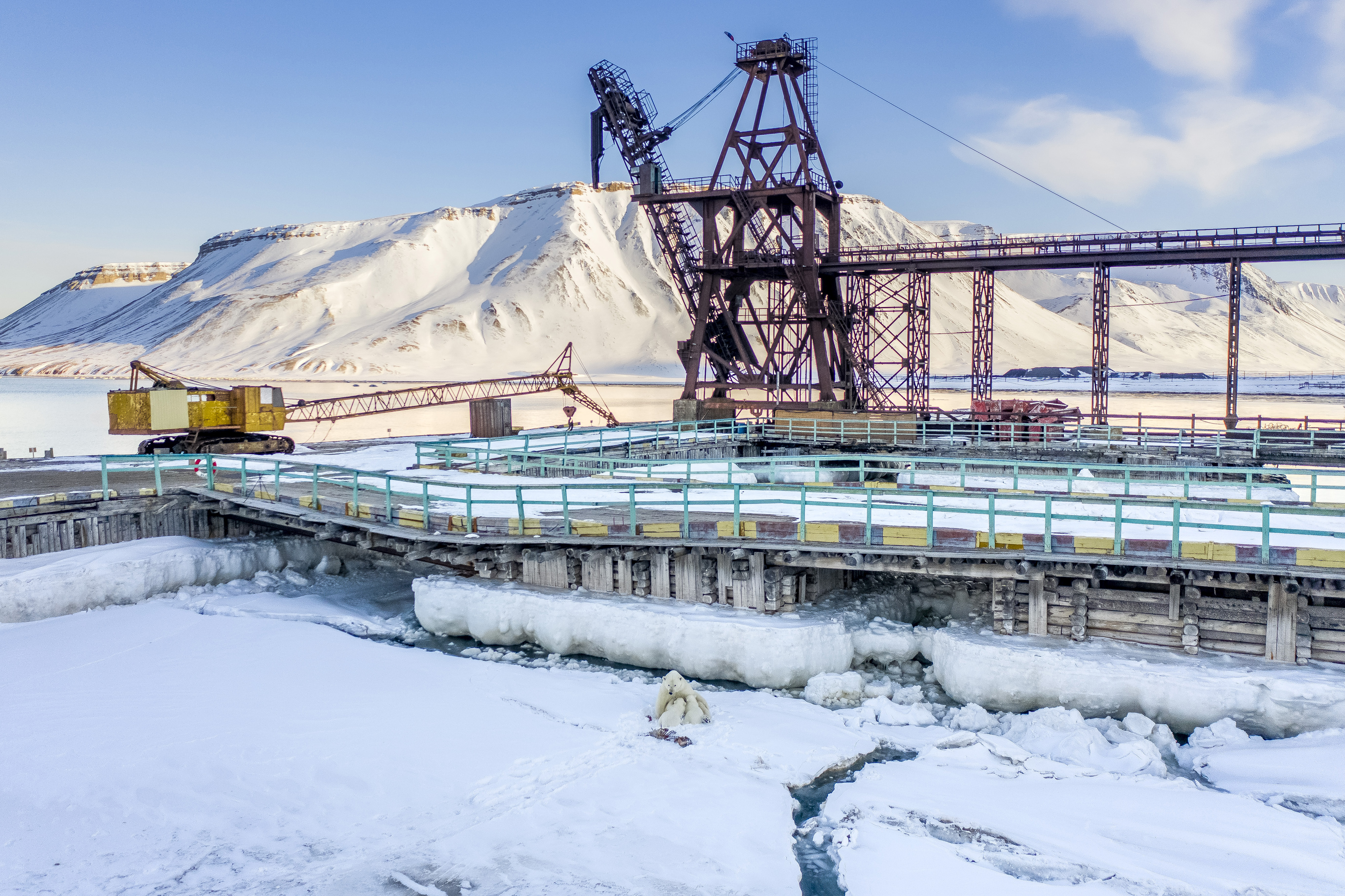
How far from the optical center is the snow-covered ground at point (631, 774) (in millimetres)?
10203

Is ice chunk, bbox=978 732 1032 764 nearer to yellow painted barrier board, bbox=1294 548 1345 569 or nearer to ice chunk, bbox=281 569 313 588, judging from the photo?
yellow painted barrier board, bbox=1294 548 1345 569

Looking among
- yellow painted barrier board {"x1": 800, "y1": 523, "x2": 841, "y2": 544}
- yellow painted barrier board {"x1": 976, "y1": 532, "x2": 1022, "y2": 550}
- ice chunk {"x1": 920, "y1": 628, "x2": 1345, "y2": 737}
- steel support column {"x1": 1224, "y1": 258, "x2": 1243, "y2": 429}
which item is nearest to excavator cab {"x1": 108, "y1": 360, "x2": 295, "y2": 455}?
yellow painted barrier board {"x1": 800, "y1": 523, "x2": 841, "y2": 544}

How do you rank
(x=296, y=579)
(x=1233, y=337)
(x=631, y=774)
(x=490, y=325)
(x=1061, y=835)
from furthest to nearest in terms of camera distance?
(x=490, y=325)
(x=1233, y=337)
(x=296, y=579)
(x=631, y=774)
(x=1061, y=835)

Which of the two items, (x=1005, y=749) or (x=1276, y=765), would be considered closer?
(x=1276, y=765)

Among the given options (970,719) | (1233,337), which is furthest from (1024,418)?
(970,719)

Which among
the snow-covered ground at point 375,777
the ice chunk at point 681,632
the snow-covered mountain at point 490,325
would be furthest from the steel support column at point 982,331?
the snow-covered mountain at point 490,325

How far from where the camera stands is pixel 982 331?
39.3 meters

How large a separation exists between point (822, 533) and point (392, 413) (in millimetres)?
80364

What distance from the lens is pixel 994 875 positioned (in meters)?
10.0

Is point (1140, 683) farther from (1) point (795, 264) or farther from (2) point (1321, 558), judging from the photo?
(1) point (795, 264)

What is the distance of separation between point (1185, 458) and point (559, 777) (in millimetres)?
24703

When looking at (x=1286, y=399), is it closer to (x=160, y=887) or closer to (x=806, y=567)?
(x=806, y=567)

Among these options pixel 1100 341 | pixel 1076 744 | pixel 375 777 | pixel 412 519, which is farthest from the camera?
pixel 1100 341

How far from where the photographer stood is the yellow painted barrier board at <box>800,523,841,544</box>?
1681 centimetres
